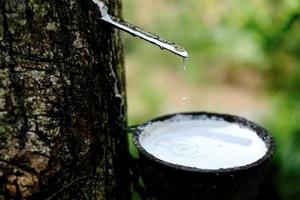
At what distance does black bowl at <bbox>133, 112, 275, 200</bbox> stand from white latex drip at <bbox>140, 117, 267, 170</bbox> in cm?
7

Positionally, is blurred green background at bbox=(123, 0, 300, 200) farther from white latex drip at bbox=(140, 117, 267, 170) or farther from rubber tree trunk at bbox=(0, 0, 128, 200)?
rubber tree trunk at bbox=(0, 0, 128, 200)

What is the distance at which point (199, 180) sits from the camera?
5.30ft

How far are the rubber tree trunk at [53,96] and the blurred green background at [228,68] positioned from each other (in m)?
1.40

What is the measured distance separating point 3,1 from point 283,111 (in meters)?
2.87

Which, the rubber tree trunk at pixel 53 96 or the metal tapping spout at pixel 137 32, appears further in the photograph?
the metal tapping spout at pixel 137 32

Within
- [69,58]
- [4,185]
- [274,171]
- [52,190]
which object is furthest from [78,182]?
[274,171]

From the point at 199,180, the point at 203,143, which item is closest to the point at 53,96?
the point at 199,180

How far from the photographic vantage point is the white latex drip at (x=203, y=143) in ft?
5.81

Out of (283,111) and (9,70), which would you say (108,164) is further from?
(283,111)

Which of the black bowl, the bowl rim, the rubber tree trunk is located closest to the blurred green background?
the bowl rim

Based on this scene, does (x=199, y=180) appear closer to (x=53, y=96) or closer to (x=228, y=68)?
(x=53, y=96)

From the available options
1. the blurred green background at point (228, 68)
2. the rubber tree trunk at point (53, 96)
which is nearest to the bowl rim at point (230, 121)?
the rubber tree trunk at point (53, 96)

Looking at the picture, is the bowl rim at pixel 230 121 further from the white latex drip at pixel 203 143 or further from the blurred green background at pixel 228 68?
the blurred green background at pixel 228 68

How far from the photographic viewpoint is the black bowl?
5.26 feet
